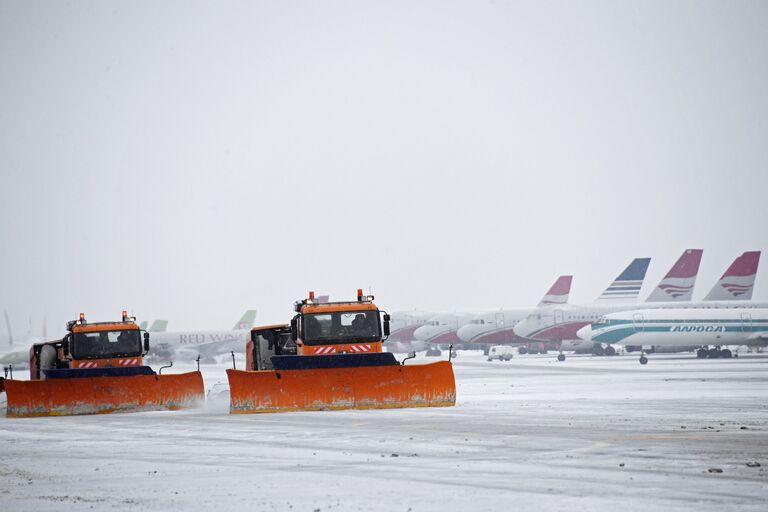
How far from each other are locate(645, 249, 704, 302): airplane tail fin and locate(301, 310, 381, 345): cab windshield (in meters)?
78.5

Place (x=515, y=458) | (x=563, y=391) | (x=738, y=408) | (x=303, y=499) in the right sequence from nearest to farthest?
(x=303, y=499) < (x=515, y=458) < (x=738, y=408) < (x=563, y=391)

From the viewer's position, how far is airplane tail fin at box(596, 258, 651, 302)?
104m

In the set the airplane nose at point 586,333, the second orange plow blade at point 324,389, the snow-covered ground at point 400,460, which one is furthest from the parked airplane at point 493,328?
the second orange plow blade at point 324,389

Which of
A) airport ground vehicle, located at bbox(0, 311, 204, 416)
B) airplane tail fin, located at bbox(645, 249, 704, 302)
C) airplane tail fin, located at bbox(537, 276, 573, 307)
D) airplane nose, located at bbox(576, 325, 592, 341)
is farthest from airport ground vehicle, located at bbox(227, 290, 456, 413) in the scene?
airplane tail fin, located at bbox(537, 276, 573, 307)

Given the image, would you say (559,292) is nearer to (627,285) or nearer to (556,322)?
(627,285)

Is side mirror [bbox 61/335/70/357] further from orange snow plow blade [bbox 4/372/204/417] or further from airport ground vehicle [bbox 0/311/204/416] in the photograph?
orange snow plow blade [bbox 4/372/204/417]

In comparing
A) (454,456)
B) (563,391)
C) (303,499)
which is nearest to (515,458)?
(454,456)

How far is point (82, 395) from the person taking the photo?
25.0m

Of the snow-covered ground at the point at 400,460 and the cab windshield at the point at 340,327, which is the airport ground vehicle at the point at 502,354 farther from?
the snow-covered ground at the point at 400,460

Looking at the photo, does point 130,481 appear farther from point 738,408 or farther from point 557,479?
point 738,408

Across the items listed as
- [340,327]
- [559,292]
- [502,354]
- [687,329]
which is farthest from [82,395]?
[559,292]

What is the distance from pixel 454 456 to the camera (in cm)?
1407

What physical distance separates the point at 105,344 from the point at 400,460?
17795mm

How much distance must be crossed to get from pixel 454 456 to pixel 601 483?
10.2 feet
